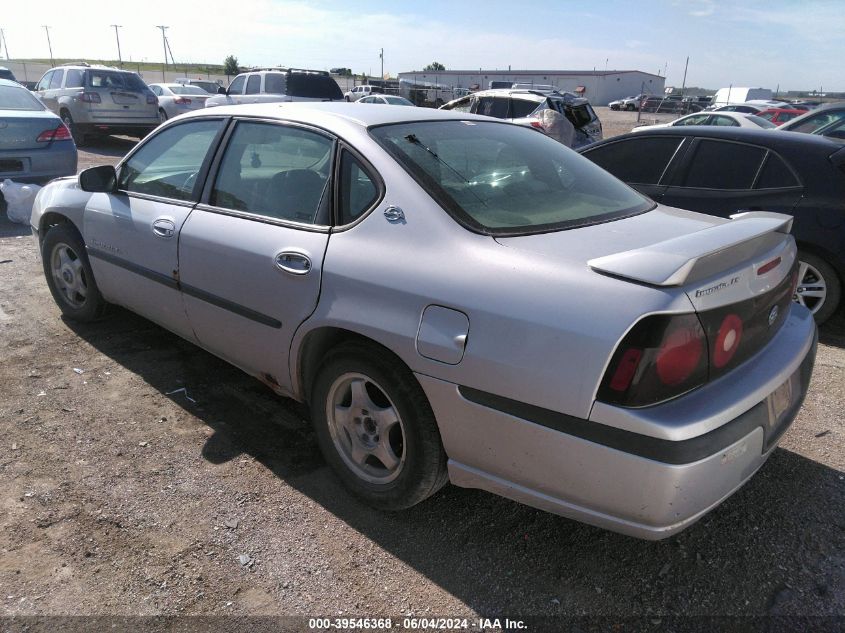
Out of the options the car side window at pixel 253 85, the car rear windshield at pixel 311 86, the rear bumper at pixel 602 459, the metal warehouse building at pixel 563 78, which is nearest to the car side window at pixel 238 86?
the car side window at pixel 253 85

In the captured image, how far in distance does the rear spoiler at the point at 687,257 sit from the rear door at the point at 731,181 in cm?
285

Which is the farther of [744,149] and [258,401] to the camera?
[744,149]

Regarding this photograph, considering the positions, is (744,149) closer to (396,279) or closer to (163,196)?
(396,279)

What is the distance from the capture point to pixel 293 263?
8.72 ft

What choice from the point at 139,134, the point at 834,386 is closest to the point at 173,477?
the point at 834,386

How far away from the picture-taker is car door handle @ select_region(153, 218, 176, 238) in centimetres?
329

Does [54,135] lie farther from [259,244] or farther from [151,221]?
[259,244]

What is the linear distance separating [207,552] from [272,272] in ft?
3.78

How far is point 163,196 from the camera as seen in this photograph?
3523 mm

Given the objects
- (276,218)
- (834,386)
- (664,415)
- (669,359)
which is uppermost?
(276,218)

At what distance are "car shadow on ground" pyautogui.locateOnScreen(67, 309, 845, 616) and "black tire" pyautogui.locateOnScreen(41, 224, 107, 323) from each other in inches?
67.5

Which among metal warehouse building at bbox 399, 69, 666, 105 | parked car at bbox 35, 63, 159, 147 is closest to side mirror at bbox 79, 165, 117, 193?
parked car at bbox 35, 63, 159, 147

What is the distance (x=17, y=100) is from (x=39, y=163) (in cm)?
110

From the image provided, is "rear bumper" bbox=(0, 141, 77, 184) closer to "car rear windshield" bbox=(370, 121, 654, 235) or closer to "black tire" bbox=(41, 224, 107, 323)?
"black tire" bbox=(41, 224, 107, 323)
